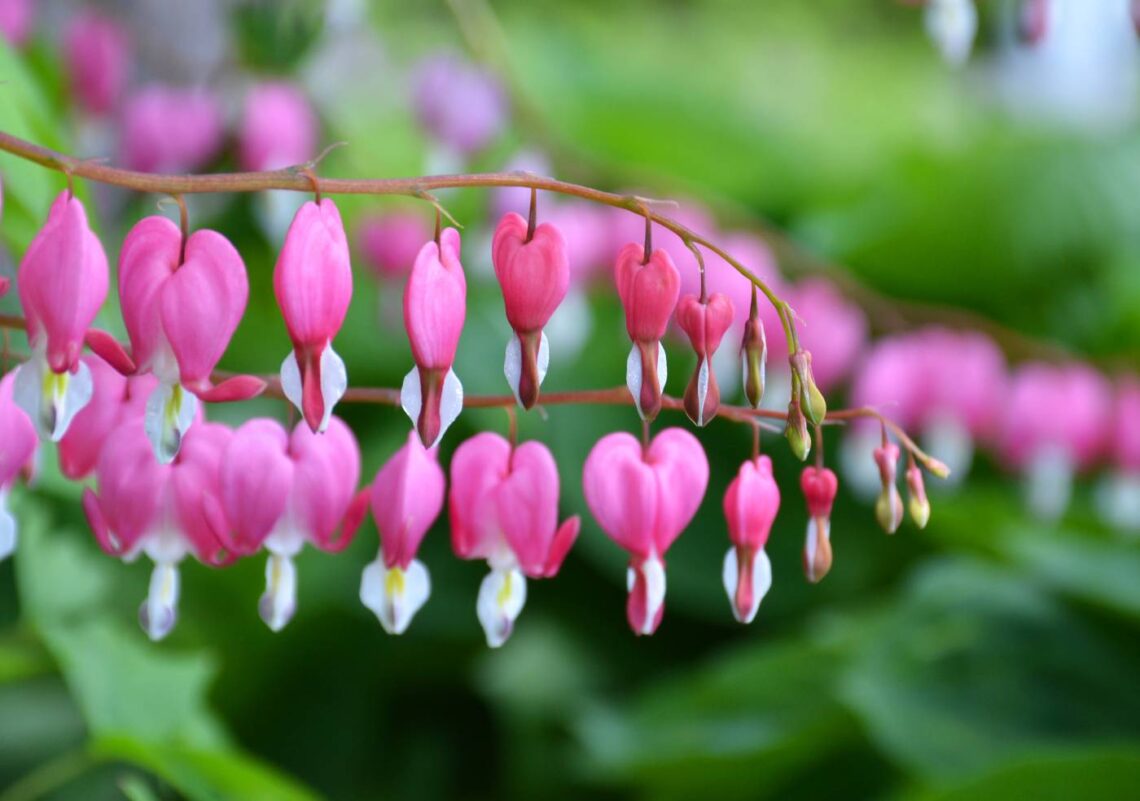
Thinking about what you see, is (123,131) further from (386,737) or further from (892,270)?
(892,270)

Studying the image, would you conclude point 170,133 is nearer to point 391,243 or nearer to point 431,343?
point 391,243

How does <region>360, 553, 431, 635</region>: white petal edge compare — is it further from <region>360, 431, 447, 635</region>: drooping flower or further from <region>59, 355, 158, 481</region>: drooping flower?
<region>59, 355, 158, 481</region>: drooping flower

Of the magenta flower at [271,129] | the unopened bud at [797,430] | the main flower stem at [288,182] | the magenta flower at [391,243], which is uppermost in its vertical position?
the main flower stem at [288,182]

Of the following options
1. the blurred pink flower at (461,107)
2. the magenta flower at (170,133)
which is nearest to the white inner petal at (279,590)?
the magenta flower at (170,133)

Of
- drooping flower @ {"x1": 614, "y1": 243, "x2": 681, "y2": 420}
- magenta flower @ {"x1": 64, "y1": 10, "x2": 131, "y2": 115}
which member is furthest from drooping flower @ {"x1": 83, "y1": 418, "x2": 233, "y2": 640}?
magenta flower @ {"x1": 64, "y1": 10, "x2": 131, "y2": 115}

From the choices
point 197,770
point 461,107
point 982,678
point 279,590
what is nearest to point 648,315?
point 279,590

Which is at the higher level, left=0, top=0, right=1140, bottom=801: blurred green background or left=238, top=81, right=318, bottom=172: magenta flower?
left=238, top=81, right=318, bottom=172: magenta flower

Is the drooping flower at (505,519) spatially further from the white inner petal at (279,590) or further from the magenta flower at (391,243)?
the magenta flower at (391,243)

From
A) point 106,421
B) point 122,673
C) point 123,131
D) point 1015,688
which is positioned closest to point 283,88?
point 123,131
